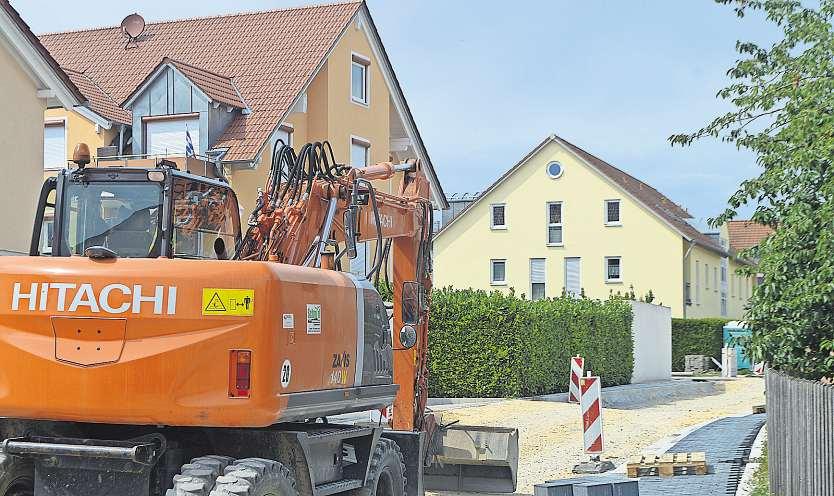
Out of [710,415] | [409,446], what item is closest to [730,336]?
[409,446]

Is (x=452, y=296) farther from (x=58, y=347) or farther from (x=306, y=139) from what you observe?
(x=58, y=347)

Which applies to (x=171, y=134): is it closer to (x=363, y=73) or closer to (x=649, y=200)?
(x=363, y=73)

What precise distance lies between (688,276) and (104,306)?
52054 millimetres

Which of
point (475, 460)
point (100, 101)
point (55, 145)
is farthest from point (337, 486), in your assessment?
point (100, 101)

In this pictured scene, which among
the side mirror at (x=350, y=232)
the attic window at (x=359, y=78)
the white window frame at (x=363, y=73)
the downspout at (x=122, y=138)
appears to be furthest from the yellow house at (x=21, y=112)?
the attic window at (x=359, y=78)

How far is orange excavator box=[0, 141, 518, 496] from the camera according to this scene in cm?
836

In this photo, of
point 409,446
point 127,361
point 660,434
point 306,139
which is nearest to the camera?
point 127,361

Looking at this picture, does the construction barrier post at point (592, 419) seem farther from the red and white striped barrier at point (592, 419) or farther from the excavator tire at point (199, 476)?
the excavator tire at point (199, 476)

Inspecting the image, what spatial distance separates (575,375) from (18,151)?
1168 cm

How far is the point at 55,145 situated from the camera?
30922 millimetres

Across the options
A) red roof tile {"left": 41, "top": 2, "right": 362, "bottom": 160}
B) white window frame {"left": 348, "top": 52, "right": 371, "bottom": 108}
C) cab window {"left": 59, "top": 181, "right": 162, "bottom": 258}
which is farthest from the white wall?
cab window {"left": 59, "top": 181, "right": 162, "bottom": 258}

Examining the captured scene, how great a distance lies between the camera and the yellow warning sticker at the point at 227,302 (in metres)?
8.39

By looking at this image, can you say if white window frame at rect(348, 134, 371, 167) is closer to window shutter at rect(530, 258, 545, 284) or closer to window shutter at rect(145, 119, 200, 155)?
window shutter at rect(145, 119, 200, 155)

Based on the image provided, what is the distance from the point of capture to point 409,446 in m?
11.8
